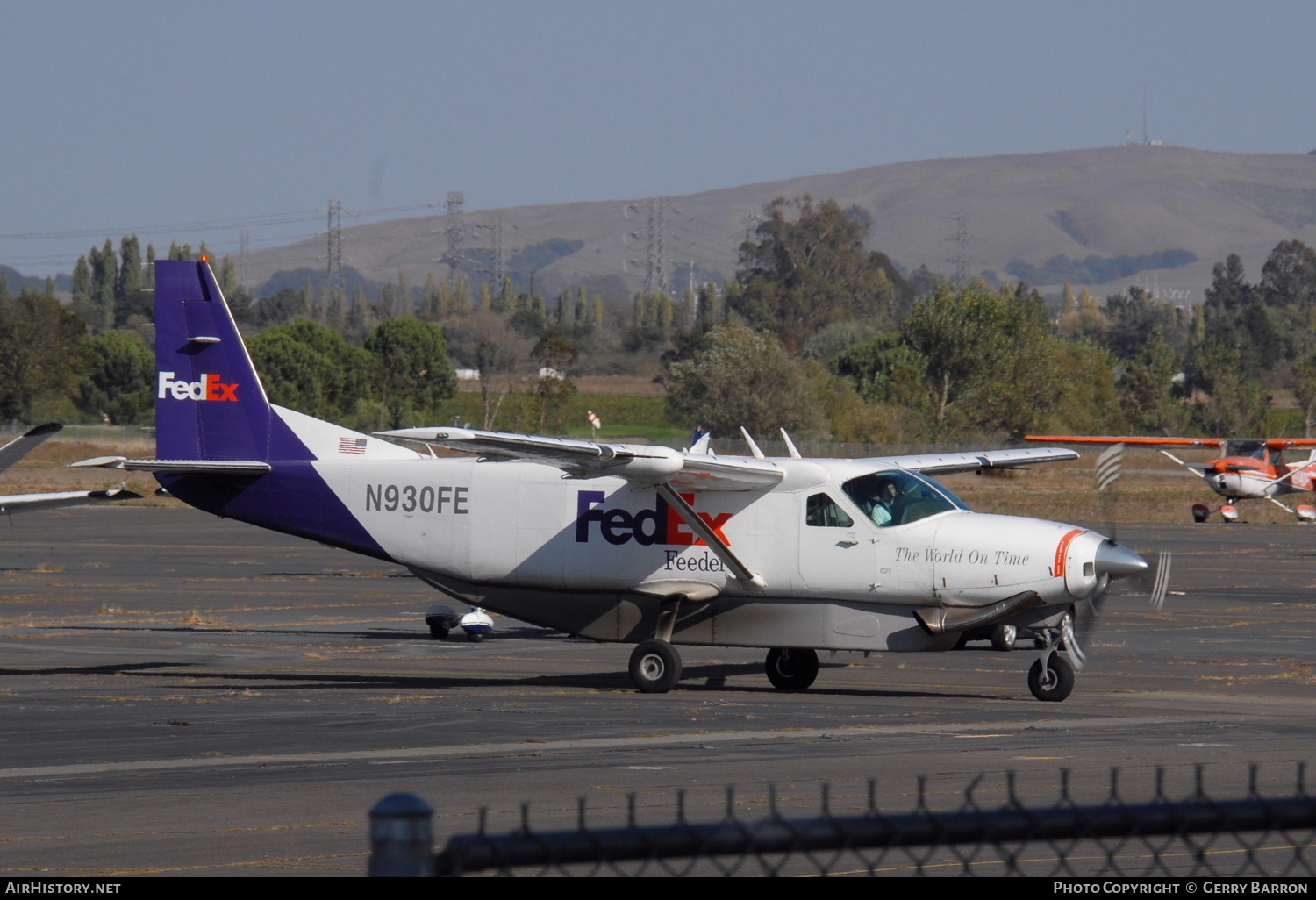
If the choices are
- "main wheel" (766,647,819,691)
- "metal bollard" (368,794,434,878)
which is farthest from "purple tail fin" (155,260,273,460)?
"metal bollard" (368,794,434,878)

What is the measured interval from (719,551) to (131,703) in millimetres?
5587

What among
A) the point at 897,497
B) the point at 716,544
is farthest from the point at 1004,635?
the point at 716,544

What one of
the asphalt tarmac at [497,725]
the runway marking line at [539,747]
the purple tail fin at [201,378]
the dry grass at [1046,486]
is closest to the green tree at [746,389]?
the dry grass at [1046,486]

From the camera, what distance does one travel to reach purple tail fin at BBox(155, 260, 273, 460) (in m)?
17.8

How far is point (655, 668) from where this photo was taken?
15070mm

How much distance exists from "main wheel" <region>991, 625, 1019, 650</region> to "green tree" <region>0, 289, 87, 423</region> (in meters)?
84.0

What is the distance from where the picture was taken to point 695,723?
43.1 feet

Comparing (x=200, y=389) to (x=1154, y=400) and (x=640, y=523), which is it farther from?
(x=1154, y=400)

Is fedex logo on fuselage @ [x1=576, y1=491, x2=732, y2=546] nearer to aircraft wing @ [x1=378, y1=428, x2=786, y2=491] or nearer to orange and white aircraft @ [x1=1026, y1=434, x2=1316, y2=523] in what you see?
aircraft wing @ [x1=378, y1=428, x2=786, y2=491]

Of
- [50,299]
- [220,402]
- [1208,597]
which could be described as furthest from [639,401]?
[220,402]

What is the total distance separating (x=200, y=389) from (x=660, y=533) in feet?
19.5

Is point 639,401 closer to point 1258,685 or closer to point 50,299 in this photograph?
point 50,299

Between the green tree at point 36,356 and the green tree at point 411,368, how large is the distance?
17.7 m

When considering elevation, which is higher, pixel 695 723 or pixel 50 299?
pixel 50 299
